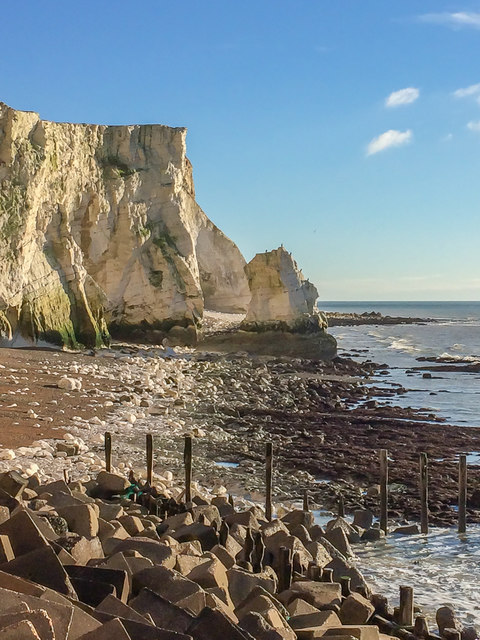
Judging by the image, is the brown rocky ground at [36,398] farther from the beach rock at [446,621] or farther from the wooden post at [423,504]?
the beach rock at [446,621]

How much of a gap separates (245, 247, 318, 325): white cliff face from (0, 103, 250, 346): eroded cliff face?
311 cm

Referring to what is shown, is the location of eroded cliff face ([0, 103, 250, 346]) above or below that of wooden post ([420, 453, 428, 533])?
above

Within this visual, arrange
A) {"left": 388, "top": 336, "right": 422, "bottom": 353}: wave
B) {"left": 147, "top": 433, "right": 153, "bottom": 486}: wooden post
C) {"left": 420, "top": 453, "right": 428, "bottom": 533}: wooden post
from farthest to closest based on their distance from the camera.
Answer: {"left": 388, "top": 336, "right": 422, "bottom": 353}: wave → {"left": 147, "top": 433, "right": 153, "bottom": 486}: wooden post → {"left": 420, "top": 453, "right": 428, "bottom": 533}: wooden post

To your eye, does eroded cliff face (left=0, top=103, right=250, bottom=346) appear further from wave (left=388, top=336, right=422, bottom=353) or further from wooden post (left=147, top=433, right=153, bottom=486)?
wave (left=388, top=336, right=422, bottom=353)

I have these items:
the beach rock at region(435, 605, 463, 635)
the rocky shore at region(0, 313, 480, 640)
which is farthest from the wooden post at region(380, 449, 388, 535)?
the beach rock at region(435, 605, 463, 635)

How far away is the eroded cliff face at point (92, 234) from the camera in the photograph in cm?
2958

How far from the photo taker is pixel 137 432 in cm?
1650

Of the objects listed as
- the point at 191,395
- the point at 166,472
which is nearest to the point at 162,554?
the point at 166,472

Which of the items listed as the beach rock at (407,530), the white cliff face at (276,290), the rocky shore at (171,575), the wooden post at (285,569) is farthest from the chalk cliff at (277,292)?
the wooden post at (285,569)

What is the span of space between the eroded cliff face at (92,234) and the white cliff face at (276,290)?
10.2 ft

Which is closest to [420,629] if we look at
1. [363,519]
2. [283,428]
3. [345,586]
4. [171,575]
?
[345,586]

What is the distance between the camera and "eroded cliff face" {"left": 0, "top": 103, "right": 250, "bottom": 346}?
29578 millimetres

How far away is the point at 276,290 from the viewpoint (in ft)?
133

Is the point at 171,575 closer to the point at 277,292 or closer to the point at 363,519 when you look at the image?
the point at 363,519
